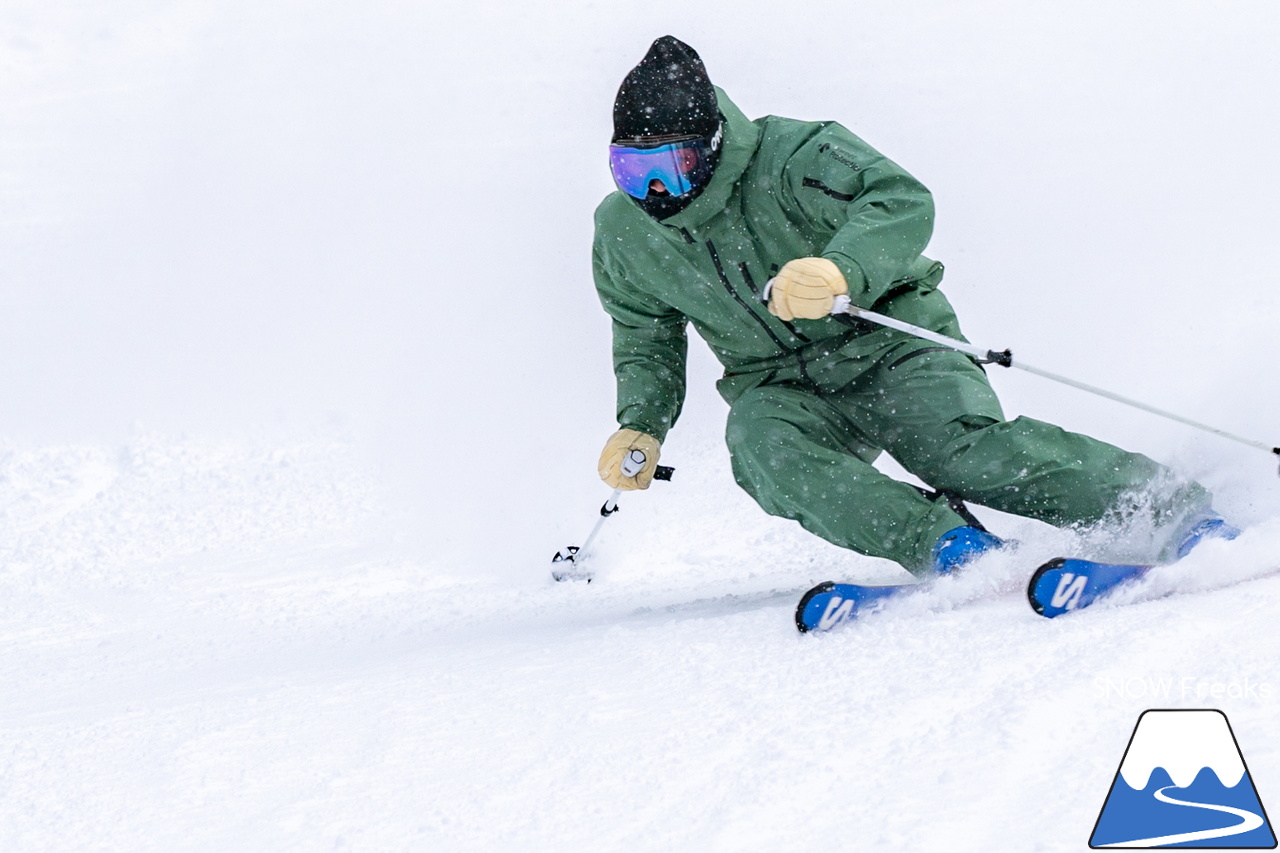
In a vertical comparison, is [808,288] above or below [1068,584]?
above

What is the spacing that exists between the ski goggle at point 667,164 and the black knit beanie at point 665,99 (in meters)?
0.03

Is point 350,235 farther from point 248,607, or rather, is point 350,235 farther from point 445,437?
point 248,607

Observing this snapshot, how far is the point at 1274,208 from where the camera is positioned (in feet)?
28.5

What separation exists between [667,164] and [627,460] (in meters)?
0.84

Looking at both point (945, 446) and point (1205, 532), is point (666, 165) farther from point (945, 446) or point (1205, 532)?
point (1205, 532)

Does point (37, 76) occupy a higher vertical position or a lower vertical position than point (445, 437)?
higher

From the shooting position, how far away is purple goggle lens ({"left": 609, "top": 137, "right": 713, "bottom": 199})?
9.58ft

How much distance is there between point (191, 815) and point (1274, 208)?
28.5 ft

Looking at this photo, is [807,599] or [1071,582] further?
[807,599]

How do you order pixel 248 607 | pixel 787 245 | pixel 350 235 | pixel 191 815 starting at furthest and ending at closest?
pixel 350 235
pixel 248 607
pixel 787 245
pixel 191 815

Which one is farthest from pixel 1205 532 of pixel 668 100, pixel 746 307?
pixel 668 100

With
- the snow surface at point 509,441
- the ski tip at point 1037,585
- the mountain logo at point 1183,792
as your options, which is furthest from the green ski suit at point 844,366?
the mountain logo at point 1183,792

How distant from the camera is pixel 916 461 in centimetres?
312

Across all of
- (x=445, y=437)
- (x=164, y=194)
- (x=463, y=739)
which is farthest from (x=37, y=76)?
(x=463, y=739)
